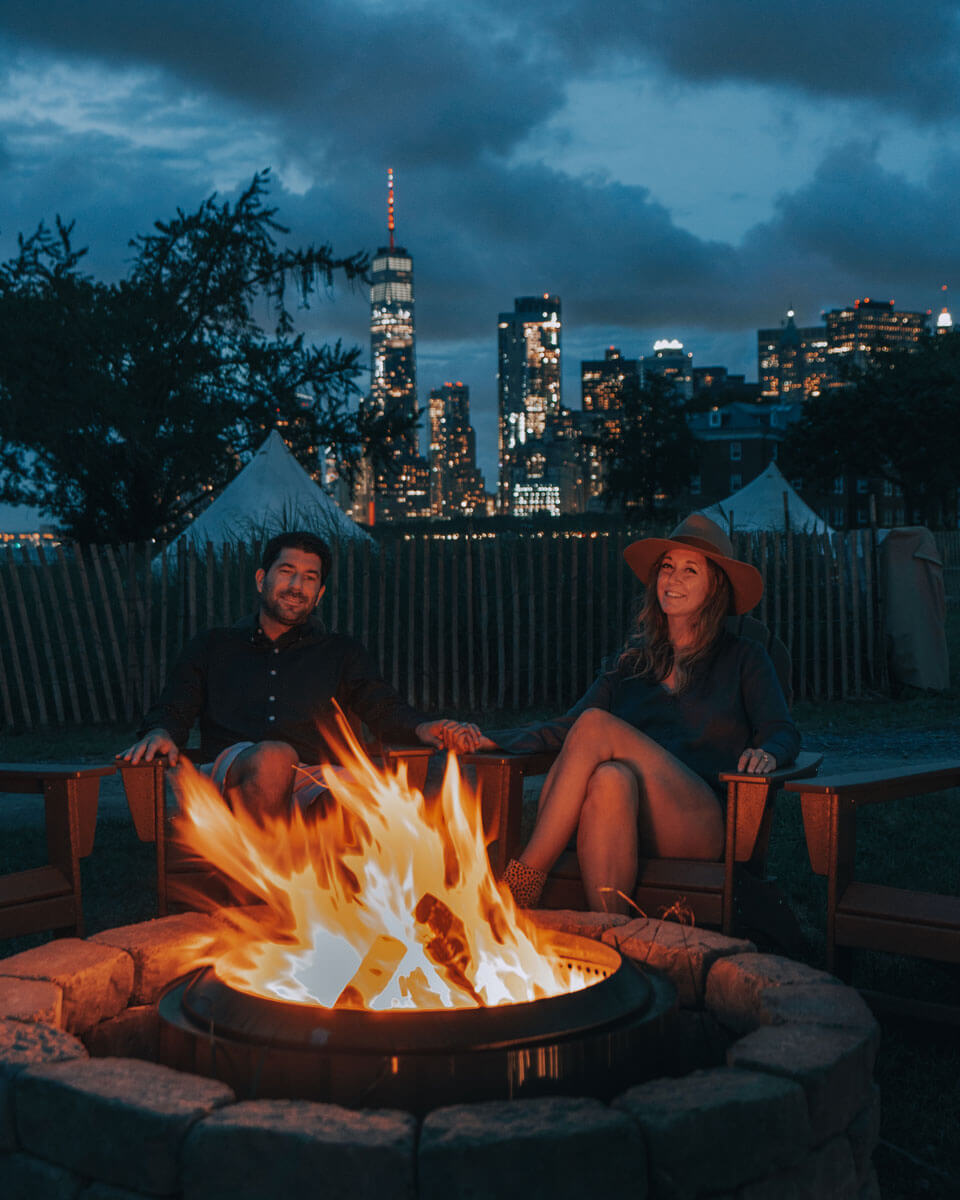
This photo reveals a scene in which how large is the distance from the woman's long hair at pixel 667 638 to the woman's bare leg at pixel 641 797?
0.47 meters

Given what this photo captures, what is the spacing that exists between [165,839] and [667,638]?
5.58 ft

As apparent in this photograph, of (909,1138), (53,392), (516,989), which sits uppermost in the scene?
(53,392)

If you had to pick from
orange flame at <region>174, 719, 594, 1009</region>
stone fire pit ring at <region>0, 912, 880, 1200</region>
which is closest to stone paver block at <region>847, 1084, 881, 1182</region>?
stone fire pit ring at <region>0, 912, 880, 1200</region>

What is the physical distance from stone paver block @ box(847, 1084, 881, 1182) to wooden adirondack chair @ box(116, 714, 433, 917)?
1.79 m

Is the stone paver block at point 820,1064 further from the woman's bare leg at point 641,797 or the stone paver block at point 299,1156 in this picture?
the woman's bare leg at point 641,797

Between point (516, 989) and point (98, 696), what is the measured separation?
8016 millimetres

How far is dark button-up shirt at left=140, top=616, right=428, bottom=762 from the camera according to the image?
12.7 feet

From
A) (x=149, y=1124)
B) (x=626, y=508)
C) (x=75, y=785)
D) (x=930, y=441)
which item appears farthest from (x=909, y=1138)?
(x=626, y=508)

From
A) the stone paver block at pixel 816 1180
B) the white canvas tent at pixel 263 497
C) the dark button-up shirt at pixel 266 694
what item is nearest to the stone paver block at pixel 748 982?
the stone paver block at pixel 816 1180

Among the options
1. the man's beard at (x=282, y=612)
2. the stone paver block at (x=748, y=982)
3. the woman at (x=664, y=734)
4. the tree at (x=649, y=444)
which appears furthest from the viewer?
the tree at (x=649, y=444)

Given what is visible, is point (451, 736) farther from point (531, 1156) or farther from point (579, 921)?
point (531, 1156)

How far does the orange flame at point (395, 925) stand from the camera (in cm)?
238

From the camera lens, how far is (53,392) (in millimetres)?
18234

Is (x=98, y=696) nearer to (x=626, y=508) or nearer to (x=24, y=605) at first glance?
(x=24, y=605)
